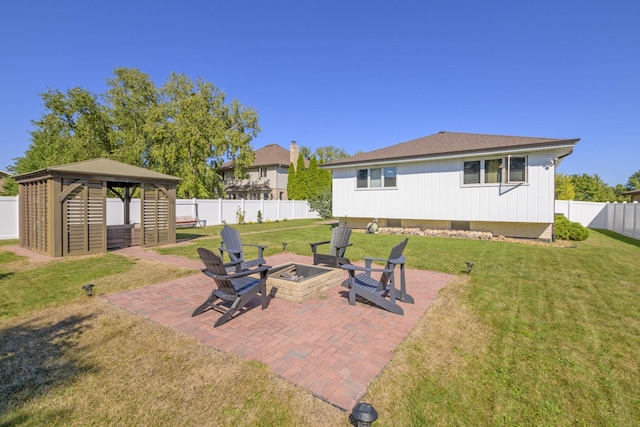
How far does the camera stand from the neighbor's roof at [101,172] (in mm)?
9064

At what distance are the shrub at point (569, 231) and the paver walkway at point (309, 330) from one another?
11.0 meters

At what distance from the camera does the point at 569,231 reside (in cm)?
Result: 1276

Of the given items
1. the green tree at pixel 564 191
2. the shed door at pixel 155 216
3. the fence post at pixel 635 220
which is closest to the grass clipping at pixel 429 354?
the shed door at pixel 155 216

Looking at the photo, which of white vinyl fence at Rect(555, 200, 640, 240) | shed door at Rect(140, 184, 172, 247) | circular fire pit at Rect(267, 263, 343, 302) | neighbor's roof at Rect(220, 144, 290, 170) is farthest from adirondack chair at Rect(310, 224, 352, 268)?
neighbor's roof at Rect(220, 144, 290, 170)

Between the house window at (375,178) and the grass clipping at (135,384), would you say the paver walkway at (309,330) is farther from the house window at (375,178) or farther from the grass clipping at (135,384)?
the house window at (375,178)

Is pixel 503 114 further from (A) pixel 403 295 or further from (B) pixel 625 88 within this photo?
(A) pixel 403 295

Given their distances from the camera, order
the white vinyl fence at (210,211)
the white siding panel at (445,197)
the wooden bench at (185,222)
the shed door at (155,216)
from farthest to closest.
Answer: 1. the wooden bench at (185,222)
2. the white vinyl fence at (210,211)
3. the white siding panel at (445,197)
4. the shed door at (155,216)

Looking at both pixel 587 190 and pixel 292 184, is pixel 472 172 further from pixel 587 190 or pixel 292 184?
pixel 587 190

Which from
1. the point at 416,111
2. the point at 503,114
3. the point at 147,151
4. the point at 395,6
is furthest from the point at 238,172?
the point at 503,114

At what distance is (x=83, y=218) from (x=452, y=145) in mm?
16131

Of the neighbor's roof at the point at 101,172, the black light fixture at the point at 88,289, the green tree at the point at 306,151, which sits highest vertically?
the green tree at the point at 306,151

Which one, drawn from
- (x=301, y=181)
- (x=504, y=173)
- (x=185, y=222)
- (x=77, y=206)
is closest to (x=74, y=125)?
(x=185, y=222)

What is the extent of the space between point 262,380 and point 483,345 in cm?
281

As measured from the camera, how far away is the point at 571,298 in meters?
5.36
